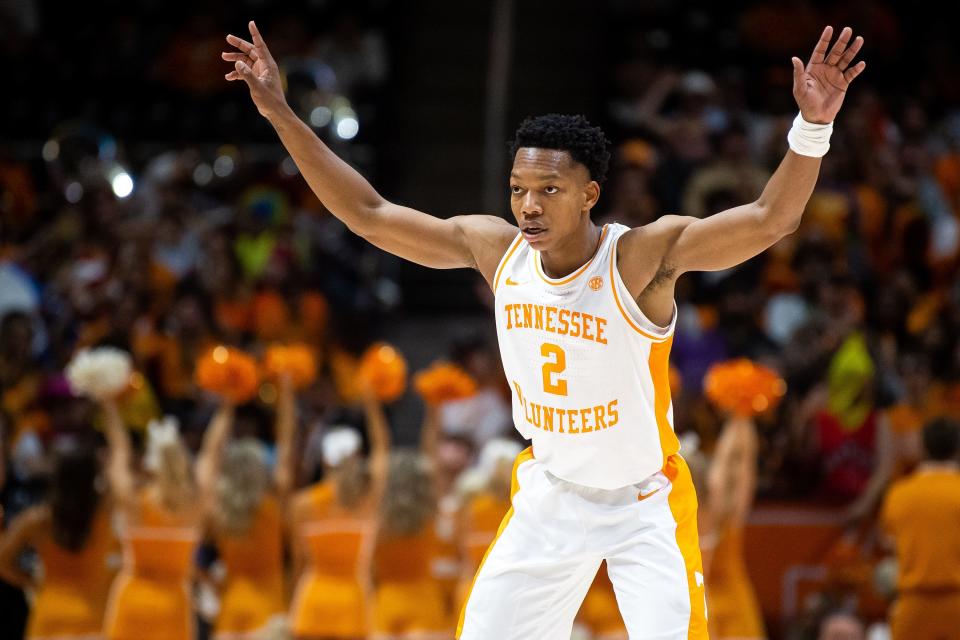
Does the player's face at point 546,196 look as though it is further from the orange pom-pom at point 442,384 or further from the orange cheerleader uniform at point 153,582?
the orange cheerleader uniform at point 153,582

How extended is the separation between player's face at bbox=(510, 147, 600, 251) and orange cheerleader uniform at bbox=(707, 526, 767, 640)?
3.74 m

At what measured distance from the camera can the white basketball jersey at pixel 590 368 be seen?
448 cm

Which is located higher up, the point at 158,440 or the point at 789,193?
the point at 789,193

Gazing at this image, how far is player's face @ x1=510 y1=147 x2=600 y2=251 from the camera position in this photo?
4469 mm

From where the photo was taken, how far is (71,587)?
7492mm

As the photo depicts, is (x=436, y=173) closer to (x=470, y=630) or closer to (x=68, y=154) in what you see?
(x=68, y=154)

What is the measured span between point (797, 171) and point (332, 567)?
453cm

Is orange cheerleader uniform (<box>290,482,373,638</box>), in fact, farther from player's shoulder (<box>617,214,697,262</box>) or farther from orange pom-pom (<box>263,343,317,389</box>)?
player's shoulder (<box>617,214,697,262</box>)

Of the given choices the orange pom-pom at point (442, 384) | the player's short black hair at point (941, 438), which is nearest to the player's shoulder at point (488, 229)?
the orange pom-pom at point (442, 384)

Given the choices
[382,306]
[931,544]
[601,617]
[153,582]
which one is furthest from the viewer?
[382,306]

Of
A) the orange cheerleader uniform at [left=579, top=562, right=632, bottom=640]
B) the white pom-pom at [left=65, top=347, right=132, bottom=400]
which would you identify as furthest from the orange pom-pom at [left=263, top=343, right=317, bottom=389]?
the orange cheerleader uniform at [left=579, top=562, right=632, bottom=640]

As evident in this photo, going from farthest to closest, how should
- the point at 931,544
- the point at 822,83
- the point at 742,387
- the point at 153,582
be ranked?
the point at 931,544
the point at 153,582
the point at 742,387
the point at 822,83

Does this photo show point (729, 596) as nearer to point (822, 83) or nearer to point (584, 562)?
point (584, 562)

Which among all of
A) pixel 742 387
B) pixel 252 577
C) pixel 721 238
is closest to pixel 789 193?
pixel 721 238
